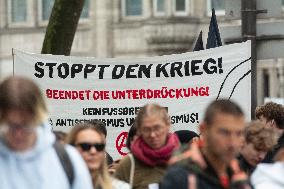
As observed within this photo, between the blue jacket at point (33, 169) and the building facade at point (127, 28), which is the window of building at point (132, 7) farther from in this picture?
the blue jacket at point (33, 169)

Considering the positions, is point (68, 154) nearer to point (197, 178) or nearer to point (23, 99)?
point (23, 99)

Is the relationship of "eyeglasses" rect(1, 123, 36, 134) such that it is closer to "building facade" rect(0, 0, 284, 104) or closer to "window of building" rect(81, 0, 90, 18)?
"building facade" rect(0, 0, 284, 104)

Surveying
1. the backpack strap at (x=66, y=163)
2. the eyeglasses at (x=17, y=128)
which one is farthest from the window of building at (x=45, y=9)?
the eyeglasses at (x=17, y=128)

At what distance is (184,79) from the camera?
985cm

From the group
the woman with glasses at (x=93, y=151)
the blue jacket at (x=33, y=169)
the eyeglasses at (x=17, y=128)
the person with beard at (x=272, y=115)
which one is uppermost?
the eyeglasses at (x=17, y=128)

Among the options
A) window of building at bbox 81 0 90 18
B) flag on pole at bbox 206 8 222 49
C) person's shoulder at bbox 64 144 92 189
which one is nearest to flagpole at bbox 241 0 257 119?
flag on pole at bbox 206 8 222 49

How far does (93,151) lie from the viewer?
5.38 meters

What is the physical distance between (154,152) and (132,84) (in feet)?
13.3

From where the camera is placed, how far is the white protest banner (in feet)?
31.4

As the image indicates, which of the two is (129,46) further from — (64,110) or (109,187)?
(109,187)

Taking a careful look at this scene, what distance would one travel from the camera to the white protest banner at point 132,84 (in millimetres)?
9586

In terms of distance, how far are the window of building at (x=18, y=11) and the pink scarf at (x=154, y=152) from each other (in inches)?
1083

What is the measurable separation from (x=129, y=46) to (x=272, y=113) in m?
23.6

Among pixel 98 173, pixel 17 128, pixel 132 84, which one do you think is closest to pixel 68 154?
pixel 17 128
